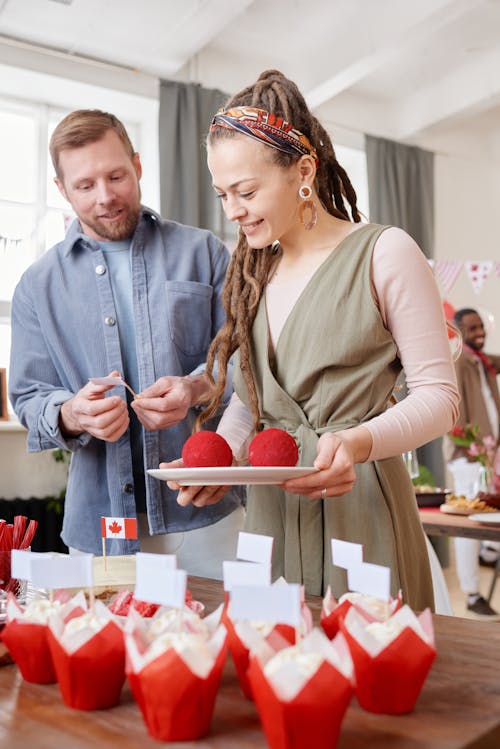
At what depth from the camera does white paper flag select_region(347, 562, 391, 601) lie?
0.89 meters

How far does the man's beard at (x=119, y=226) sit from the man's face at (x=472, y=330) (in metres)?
4.12

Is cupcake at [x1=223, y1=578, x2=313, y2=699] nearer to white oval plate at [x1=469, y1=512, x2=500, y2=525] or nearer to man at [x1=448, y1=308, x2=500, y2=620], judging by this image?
white oval plate at [x1=469, y1=512, x2=500, y2=525]

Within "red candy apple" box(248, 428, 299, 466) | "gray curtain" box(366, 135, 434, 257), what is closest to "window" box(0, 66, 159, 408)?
"gray curtain" box(366, 135, 434, 257)

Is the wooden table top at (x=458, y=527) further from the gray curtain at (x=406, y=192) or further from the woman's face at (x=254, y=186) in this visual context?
the gray curtain at (x=406, y=192)

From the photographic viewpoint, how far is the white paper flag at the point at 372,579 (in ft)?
2.90

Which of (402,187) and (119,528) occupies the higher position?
(402,187)

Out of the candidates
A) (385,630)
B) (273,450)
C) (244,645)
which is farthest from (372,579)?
(273,450)

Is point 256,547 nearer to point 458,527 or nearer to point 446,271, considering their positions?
point 458,527

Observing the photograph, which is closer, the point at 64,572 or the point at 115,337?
the point at 64,572

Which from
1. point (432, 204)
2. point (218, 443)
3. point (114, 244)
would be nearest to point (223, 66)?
point (432, 204)

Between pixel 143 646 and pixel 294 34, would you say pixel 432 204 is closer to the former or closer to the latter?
pixel 294 34

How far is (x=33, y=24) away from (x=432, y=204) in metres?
3.50

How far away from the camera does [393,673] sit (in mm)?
836

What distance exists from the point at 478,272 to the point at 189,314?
16.9 feet
